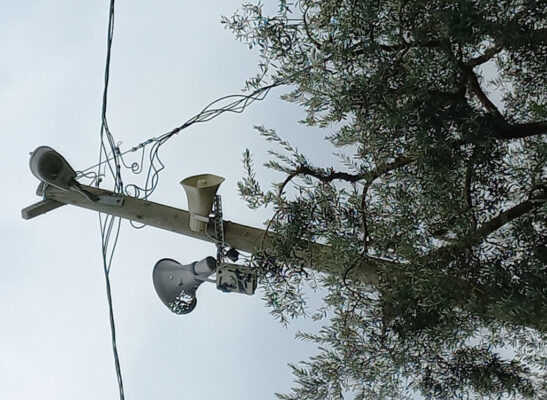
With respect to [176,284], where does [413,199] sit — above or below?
above

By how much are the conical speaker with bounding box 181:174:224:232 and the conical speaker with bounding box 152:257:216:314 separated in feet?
0.61

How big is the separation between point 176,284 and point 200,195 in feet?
1.17

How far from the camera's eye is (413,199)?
7.25ft

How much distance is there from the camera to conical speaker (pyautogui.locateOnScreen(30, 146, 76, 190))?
2.38 metres

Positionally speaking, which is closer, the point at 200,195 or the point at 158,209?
the point at 200,195

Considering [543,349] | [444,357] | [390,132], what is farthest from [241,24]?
[543,349]

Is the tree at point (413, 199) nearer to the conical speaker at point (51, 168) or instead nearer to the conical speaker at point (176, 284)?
the conical speaker at point (176, 284)

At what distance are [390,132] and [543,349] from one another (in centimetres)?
82

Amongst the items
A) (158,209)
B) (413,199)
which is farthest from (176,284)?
(413,199)

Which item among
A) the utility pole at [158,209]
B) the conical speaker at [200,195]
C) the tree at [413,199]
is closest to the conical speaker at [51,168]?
the utility pole at [158,209]

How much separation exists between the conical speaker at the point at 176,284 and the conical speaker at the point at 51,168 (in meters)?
0.41

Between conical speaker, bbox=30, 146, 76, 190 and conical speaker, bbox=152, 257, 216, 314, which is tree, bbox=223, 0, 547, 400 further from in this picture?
conical speaker, bbox=30, 146, 76, 190

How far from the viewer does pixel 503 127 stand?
204cm

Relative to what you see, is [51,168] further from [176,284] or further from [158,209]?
[176,284]
